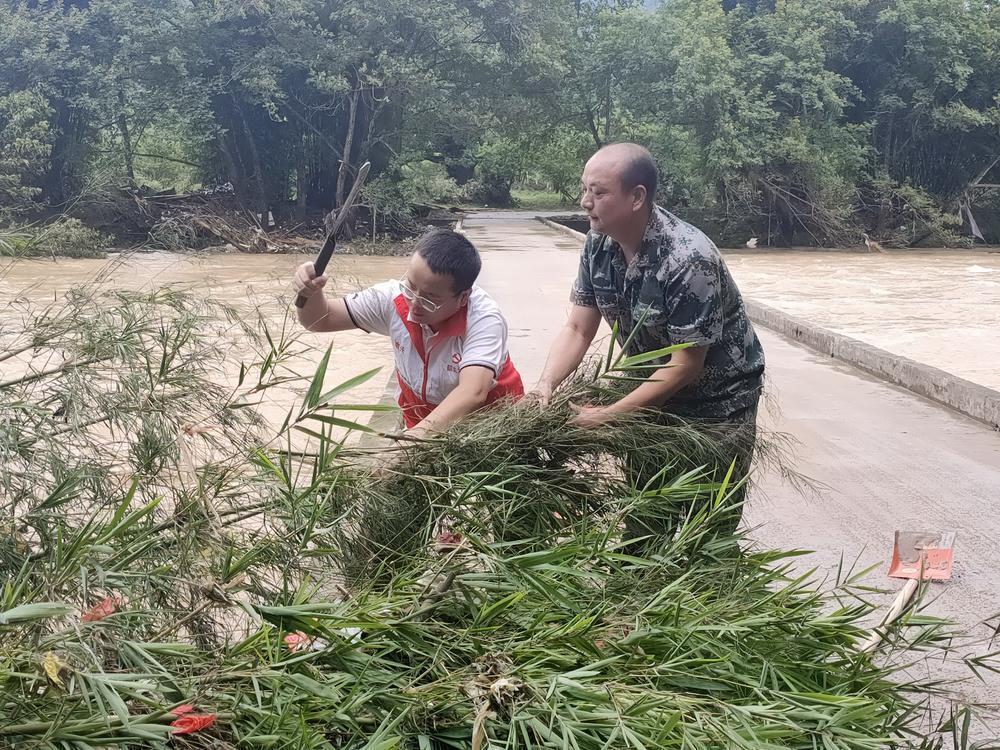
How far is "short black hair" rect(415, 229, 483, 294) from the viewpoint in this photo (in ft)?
9.64

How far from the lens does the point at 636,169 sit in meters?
2.95

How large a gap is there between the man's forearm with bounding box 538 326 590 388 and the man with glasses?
0.11m

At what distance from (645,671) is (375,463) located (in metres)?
0.77

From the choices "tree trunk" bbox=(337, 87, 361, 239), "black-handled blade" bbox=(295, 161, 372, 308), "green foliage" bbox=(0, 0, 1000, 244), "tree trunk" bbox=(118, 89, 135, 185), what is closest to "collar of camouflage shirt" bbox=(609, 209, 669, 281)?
"black-handled blade" bbox=(295, 161, 372, 308)

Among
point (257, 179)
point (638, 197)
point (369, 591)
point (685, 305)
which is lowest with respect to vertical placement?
point (369, 591)

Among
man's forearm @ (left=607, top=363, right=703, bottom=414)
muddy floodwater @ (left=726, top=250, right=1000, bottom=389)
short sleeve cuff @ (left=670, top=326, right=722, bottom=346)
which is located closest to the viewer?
man's forearm @ (left=607, top=363, right=703, bottom=414)

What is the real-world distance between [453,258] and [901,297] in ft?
48.9

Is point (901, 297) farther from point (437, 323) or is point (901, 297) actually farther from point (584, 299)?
point (437, 323)

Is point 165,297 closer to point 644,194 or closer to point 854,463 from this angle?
point 644,194

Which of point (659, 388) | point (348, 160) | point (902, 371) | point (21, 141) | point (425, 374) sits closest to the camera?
point (659, 388)

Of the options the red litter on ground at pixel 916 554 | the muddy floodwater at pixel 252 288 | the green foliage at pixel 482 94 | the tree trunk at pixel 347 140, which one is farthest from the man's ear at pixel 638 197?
the green foliage at pixel 482 94

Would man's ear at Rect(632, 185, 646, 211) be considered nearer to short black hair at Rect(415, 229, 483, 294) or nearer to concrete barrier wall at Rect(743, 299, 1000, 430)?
short black hair at Rect(415, 229, 483, 294)

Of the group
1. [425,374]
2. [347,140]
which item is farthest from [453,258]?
[347,140]

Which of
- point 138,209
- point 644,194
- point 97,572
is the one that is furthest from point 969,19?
point 97,572
